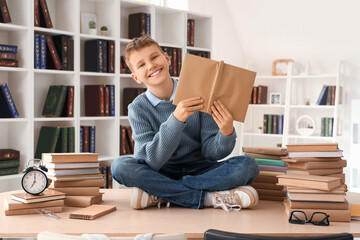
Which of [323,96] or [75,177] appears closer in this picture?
[75,177]

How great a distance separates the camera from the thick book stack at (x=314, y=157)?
1.85 metres

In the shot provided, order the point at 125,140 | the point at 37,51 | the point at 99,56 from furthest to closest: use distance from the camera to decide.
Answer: the point at 125,140, the point at 99,56, the point at 37,51

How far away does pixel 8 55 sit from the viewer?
3.13 metres

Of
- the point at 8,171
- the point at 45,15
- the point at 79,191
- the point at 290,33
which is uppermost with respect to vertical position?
the point at 290,33

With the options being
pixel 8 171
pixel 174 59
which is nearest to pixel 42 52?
pixel 8 171

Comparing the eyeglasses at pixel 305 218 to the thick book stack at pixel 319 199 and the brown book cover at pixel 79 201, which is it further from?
the brown book cover at pixel 79 201

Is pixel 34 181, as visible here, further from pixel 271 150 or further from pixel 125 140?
pixel 125 140

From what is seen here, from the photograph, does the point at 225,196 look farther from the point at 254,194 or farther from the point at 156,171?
the point at 156,171

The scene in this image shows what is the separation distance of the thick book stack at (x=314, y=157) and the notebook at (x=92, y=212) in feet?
2.39

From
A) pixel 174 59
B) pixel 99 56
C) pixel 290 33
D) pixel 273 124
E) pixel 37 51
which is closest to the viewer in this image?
pixel 37 51

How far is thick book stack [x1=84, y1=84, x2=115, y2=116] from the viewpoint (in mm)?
3658

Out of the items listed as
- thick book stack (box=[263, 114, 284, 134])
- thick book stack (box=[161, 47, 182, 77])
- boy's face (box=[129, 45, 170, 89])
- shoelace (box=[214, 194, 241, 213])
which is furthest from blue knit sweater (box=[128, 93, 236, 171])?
thick book stack (box=[263, 114, 284, 134])

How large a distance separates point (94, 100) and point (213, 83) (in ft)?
6.74

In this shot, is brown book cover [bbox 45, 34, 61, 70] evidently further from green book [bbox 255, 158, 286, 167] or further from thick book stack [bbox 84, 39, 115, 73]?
green book [bbox 255, 158, 286, 167]
